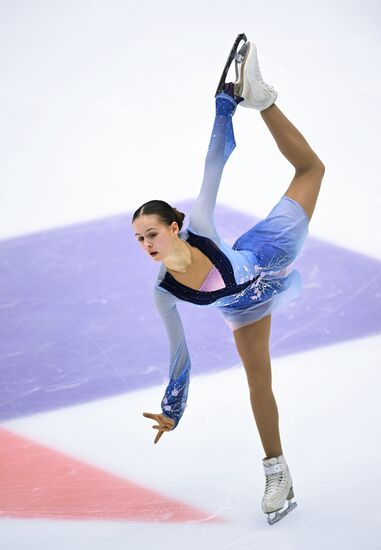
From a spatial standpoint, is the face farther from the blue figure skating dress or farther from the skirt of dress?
the skirt of dress

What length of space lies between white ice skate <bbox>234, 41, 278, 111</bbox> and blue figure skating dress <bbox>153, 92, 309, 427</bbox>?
10 cm

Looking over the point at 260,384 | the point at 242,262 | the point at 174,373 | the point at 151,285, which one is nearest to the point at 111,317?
the point at 151,285

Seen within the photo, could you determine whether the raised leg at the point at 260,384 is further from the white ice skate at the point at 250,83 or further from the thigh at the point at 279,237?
the white ice skate at the point at 250,83

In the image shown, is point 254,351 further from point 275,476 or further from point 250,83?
point 250,83

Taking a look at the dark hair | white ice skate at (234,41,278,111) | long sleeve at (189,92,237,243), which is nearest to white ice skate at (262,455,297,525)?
long sleeve at (189,92,237,243)

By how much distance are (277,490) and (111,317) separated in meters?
2.35

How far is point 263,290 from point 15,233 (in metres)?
3.49

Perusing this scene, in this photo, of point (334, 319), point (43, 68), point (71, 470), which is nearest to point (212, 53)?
point (43, 68)

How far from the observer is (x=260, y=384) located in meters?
4.08

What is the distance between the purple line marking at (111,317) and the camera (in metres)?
5.42

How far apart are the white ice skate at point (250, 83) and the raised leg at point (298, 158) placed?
0.08 meters

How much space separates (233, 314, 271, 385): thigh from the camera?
161 inches

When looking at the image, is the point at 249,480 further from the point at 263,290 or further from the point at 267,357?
the point at 263,290

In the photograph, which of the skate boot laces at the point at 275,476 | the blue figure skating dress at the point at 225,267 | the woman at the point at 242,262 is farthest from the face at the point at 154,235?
the skate boot laces at the point at 275,476
